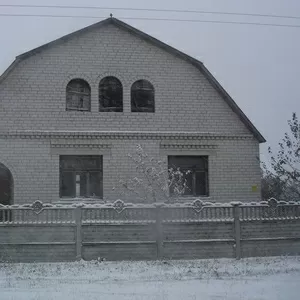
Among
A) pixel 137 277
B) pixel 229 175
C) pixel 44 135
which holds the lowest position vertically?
pixel 137 277

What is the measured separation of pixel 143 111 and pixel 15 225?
7.24 meters

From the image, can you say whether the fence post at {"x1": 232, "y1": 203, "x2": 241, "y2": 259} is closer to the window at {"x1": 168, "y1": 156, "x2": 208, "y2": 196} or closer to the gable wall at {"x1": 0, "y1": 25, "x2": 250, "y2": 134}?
the window at {"x1": 168, "y1": 156, "x2": 208, "y2": 196}

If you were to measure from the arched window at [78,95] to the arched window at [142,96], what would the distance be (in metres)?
1.57

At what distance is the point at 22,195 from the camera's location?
17.6m

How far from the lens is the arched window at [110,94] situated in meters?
18.6

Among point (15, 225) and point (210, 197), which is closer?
point (15, 225)

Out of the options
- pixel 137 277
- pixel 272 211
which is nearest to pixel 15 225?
pixel 137 277

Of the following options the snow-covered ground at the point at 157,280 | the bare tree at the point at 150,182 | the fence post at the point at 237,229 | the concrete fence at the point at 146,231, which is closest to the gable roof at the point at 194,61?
the bare tree at the point at 150,182

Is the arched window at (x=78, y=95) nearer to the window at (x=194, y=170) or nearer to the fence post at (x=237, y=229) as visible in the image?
the window at (x=194, y=170)

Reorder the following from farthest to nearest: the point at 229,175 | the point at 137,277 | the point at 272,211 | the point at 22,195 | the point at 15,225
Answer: the point at 229,175
the point at 22,195
the point at 272,211
the point at 15,225
the point at 137,277

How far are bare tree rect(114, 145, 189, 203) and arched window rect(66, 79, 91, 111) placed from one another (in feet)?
7.71

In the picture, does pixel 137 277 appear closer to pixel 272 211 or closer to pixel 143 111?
pixel 272 211

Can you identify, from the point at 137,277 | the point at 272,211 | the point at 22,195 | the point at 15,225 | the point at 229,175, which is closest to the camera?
the point at 137,277

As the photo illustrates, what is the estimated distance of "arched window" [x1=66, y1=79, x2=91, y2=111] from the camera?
726 inches
